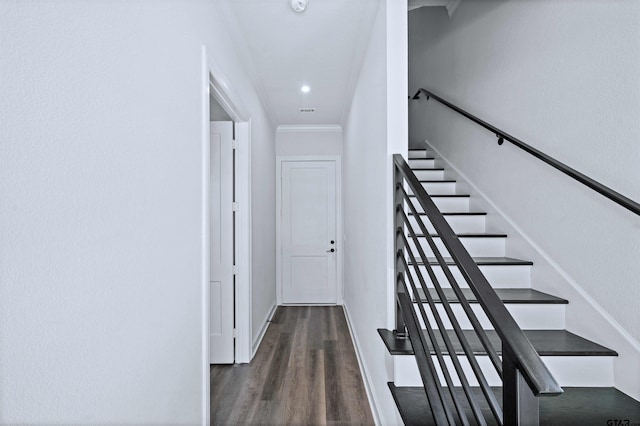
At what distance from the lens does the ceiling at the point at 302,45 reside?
2285mm

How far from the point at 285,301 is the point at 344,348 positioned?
6.23 ft

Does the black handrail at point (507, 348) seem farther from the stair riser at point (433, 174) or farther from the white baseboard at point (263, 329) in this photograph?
the white baseboard at point (263, 329)

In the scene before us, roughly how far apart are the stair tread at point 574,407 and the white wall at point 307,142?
413 centimetres

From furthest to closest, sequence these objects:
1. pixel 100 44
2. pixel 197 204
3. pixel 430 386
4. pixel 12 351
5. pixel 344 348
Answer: pixel 344 348 → pixel 197 204 → pixel 430 386 → pixel 100 44 → pixel 12 351

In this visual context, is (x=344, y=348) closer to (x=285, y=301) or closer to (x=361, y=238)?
(x=361, y=238)

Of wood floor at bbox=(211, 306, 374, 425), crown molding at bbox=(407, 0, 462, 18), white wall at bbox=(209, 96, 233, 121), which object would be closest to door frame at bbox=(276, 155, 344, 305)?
wood floor at bbox=(211, 306, 374, 425)

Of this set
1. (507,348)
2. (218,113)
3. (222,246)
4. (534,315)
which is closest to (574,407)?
(534,315)

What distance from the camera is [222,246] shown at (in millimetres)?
3182

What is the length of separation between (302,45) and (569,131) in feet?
6.27

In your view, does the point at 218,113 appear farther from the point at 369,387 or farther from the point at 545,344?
the point at 545,344

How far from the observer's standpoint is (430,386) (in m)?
1.37

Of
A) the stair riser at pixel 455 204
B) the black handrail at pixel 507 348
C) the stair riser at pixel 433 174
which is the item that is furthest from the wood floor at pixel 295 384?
the stair riser at pixel 433 174

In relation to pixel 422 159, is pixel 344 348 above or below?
below

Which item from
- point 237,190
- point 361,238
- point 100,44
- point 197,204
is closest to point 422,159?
point 361,238
